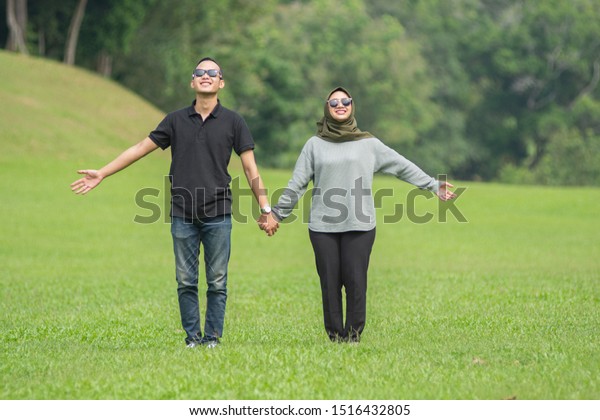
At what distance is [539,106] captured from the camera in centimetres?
8881

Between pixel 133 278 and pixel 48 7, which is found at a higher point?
pixel 48 7

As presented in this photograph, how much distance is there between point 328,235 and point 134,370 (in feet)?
7.21

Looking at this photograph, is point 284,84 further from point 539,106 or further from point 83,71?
point 539,106

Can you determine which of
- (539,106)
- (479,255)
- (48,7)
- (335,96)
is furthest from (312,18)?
(335,96)

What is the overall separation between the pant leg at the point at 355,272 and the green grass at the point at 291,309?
256mm

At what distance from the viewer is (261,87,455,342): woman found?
9.38m

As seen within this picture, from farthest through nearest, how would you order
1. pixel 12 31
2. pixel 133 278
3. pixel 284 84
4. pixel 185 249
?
1. pixel 284 84
2. pixel 12 31
3. pixel 133 278
4. pixel 185 249

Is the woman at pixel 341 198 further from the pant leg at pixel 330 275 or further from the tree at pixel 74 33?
the tree at pixel 74 33

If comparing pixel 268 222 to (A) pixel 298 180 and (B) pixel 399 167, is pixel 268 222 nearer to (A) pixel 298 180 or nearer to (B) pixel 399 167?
(A) pixel 298 180

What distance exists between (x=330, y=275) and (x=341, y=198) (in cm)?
71

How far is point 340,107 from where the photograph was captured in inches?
368

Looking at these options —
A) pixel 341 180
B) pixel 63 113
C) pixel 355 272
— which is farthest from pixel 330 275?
pixel 63 113

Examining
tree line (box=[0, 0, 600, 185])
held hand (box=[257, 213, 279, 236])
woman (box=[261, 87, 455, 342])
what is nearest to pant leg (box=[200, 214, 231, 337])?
held hand (box=[257, 213, 279, 236])

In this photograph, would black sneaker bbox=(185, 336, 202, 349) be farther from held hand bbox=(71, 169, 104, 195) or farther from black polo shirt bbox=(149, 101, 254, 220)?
held hand bbox=(71, 169, 104, 195)
